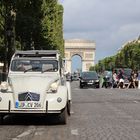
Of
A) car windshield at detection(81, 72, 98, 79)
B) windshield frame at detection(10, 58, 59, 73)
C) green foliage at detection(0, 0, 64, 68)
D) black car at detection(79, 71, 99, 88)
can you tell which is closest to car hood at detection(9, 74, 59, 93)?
windshield frame at detection(10, 58, 59, 73)

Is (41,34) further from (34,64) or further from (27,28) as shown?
(34,64)

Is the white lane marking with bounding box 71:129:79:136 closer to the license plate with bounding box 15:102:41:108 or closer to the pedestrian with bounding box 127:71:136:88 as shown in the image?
the license plate with bounding box 15:102:41:108

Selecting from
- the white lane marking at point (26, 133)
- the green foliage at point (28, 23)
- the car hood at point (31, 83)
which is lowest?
the white lane marking at point (26, 133)

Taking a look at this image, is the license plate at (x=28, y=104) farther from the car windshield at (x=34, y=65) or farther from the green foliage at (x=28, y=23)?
the green foliage at (x=28, y=23)

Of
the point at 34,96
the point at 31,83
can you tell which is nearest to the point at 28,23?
the point at 31,83

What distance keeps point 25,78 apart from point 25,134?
110 inches

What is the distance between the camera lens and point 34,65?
62.0 ft

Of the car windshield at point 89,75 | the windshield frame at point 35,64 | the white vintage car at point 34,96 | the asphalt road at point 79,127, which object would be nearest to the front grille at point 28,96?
the white vintage car at point 34,96

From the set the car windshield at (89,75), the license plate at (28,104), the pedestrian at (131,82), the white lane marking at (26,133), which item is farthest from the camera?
the car windshield at (89,75)

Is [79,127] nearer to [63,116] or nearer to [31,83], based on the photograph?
[63,116]

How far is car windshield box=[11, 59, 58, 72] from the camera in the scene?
61.3 ft

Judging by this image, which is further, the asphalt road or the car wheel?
the car wheel

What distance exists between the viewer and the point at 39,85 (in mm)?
16641

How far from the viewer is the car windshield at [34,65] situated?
736 inches
